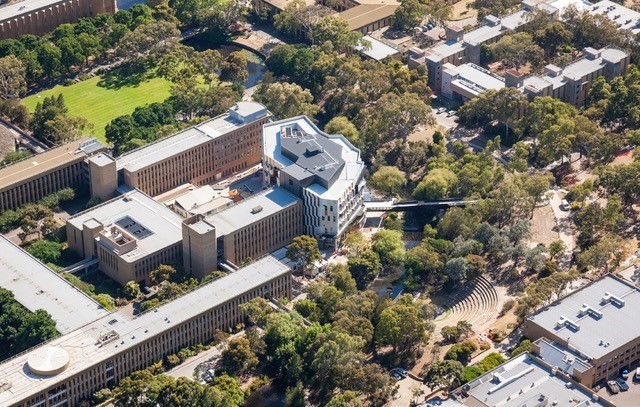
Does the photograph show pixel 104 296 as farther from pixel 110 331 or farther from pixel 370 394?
pixel 370 394

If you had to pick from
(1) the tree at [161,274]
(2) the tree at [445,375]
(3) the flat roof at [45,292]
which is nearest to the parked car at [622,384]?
(2) the tree at [445,375]

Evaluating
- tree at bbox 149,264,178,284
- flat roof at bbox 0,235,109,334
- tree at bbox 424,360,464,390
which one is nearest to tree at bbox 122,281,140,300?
tree at bbox 149,264,178,284

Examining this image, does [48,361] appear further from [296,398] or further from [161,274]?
[296,398]

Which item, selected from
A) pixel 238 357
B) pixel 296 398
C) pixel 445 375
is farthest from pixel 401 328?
pixel 238 357

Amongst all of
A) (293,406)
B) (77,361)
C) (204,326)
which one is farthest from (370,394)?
(77,361)

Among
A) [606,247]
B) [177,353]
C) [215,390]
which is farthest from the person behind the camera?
[606,247]

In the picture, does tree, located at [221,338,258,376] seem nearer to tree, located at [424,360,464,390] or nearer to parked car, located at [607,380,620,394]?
tree, located at [424,360,464,390]
